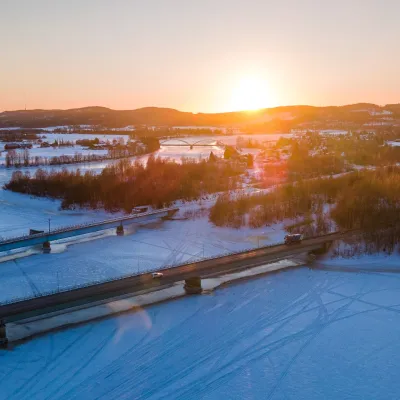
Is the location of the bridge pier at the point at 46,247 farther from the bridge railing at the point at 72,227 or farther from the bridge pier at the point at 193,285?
the bridge pier at the point at 193,285

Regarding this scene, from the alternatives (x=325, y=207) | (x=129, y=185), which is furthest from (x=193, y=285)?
(x=129, y=185)

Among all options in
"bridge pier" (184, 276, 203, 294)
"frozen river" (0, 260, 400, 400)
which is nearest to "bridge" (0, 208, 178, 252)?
"frozen river" (0, 260, 400, 400)

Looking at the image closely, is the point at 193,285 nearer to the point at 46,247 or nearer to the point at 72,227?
the point at 46,247

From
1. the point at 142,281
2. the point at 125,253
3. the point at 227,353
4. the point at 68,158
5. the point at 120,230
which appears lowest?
the point at 227,353

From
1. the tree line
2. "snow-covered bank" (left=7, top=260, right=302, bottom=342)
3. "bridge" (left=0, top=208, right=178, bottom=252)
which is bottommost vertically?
"snow-covered bank" (left=7, top=260, right=302, bottom=342)

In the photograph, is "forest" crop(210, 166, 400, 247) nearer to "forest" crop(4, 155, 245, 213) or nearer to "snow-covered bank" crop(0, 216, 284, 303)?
"snow-covered bank" crop(0, 216, 284, 303)

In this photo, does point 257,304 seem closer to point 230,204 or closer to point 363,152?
point 230,204

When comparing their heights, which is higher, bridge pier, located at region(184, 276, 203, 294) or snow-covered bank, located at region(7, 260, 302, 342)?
bridge pier, located at region(184, 276, 203, 294)
